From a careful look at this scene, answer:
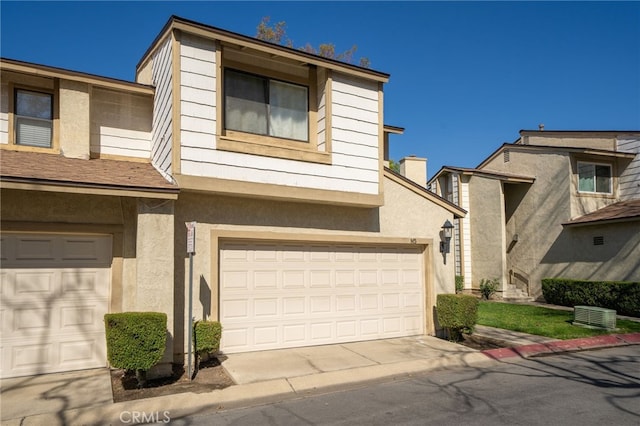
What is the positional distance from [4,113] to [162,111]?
295 centimetres

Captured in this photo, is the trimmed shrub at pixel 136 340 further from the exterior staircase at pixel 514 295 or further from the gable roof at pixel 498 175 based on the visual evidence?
the gable roof at pixel 498 175

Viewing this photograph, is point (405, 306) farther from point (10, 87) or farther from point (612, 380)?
point (10, 87)

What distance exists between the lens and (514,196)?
857 inches

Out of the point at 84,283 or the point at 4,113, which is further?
the point at 4,113

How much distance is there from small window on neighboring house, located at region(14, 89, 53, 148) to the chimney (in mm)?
9798

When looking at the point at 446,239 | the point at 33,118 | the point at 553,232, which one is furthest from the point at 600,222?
the point at 33,118

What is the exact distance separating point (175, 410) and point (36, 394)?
2186mm

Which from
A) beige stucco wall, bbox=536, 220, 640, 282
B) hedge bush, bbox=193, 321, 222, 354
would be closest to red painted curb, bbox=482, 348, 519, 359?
hedge bush, bbox=193, 321, 222, 354

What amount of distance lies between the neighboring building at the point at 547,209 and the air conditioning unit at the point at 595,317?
4773mm

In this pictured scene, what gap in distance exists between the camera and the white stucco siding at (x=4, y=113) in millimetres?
8789

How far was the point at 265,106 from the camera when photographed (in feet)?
32.4

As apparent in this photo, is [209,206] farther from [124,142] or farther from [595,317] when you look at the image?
[595,317]

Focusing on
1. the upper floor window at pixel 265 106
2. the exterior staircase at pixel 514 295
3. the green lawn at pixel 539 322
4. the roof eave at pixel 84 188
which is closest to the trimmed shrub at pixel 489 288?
the exterior staircase at pixel 514 295

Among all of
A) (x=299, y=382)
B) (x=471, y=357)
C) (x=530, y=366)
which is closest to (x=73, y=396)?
(x=299, y=382)
